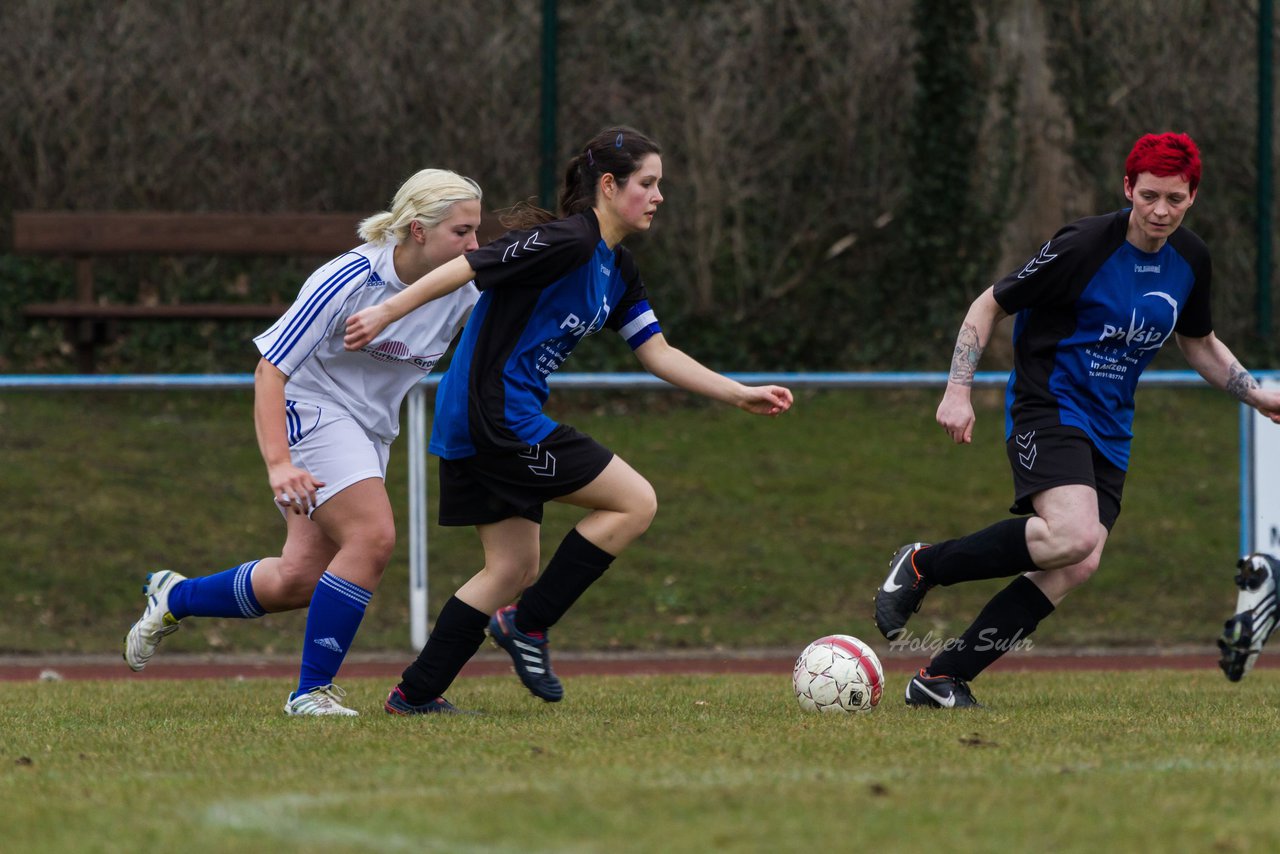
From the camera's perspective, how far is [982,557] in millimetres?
5535

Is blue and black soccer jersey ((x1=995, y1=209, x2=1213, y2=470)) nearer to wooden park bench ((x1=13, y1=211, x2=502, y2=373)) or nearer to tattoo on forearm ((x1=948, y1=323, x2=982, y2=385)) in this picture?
tattoo on forearm ((x1=948, y1=323, x2=982, y2=385))

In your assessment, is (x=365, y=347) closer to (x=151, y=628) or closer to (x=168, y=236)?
(x=151, y=628)

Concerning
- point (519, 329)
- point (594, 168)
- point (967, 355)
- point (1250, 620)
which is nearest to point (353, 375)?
point (519, 329)

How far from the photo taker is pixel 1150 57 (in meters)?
15.8

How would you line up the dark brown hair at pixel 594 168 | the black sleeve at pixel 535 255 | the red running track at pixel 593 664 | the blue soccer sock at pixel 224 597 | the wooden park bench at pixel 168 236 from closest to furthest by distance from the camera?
Answer: the black sleeve at pixel 535 255
the dark brown hair at pixel 594 168
the blue soccer sock at pixel 224 597
the red running track at pixel 593 664
the wooden park bench at pixel 168 236

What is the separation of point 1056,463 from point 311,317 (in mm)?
2435

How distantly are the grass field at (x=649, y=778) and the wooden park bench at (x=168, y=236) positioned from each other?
7895mm

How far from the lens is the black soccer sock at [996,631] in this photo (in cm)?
565

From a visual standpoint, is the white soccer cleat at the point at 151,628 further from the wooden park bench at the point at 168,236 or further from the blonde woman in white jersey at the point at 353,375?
the wooden park bench at the point at 168,236

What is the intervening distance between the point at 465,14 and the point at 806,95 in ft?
10.6

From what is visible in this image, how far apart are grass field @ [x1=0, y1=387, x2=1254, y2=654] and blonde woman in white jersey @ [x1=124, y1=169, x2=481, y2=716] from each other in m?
3.85

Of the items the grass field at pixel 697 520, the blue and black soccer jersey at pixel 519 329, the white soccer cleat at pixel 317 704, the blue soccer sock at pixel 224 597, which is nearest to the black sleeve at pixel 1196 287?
the blue and black soccer jersey at pixel 519 329

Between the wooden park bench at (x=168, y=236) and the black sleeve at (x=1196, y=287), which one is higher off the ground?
the black sleeve at (x=1196, y=287)

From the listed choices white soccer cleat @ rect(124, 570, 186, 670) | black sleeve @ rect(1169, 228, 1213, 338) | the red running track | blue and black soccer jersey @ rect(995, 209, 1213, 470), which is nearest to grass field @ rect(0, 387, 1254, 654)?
the red running track
